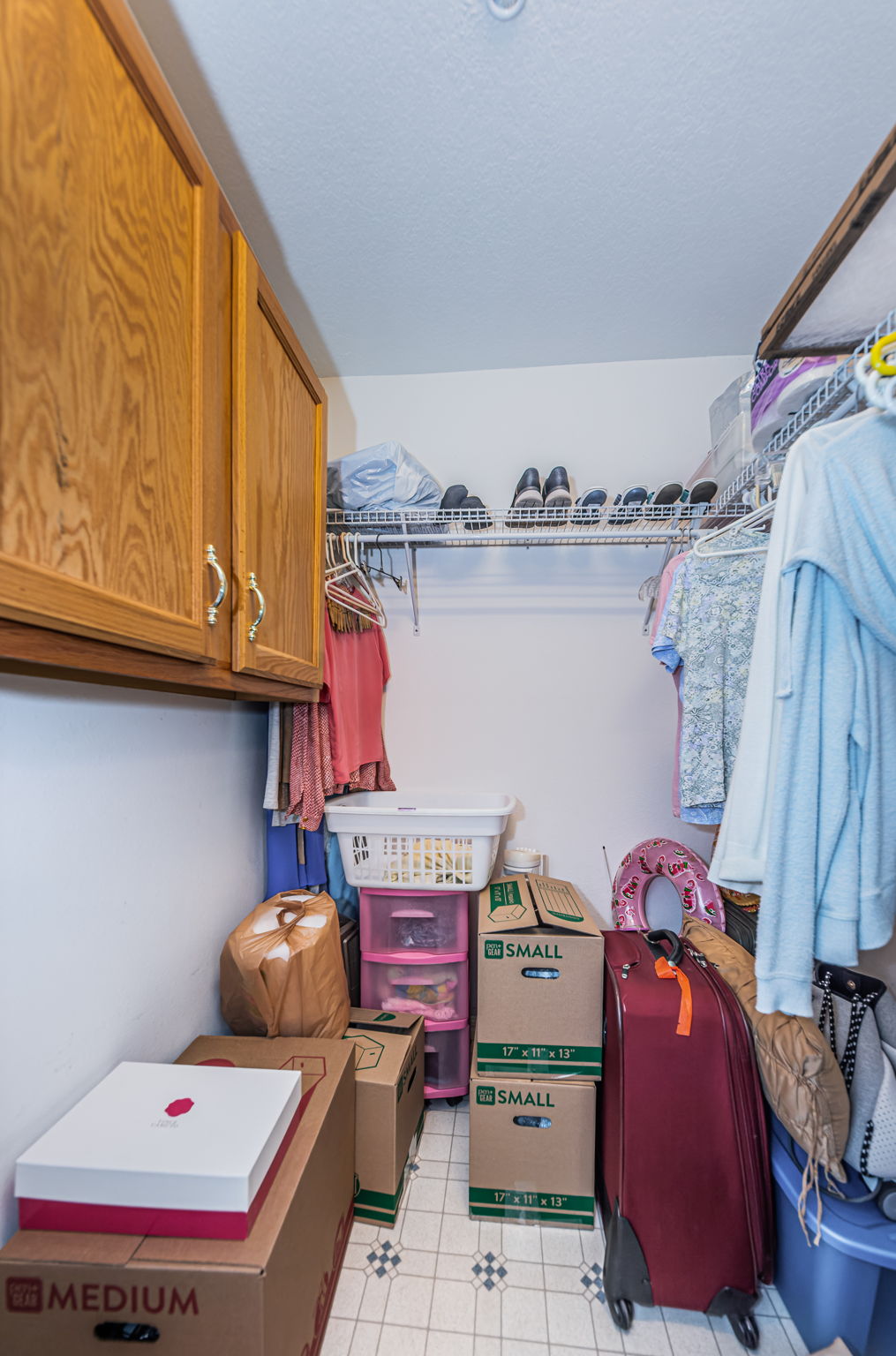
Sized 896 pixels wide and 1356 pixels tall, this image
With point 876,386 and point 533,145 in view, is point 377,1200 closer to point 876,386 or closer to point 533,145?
point 876,386

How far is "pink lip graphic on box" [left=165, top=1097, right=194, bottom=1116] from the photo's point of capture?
917mm

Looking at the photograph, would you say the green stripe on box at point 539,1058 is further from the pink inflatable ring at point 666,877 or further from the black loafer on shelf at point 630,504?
the black loafer on shelf at point 630,504

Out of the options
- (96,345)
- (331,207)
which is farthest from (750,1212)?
(331,207)

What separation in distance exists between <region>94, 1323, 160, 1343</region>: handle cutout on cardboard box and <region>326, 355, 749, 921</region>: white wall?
1.38 m

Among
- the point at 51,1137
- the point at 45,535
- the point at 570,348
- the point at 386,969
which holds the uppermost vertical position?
the point at 570,348

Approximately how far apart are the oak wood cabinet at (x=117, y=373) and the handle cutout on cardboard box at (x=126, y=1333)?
944mm

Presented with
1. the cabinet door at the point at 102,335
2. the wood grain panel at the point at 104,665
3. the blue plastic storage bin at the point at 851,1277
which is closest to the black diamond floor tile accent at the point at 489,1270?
the blue plastic storage bin at the point at 851,1277

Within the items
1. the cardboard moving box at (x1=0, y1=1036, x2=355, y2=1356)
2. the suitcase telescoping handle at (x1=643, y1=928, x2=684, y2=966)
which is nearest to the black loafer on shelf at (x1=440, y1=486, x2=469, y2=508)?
the suitcase telescoping handle at (x1=643, y1=928, x2=684, y2=966)

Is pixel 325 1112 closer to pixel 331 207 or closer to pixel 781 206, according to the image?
pixel 331 207

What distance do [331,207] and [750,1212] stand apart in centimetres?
254

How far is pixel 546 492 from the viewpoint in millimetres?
1761

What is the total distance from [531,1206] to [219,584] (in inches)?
65.2

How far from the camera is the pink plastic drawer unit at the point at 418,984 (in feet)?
5.38

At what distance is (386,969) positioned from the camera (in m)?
1.68
